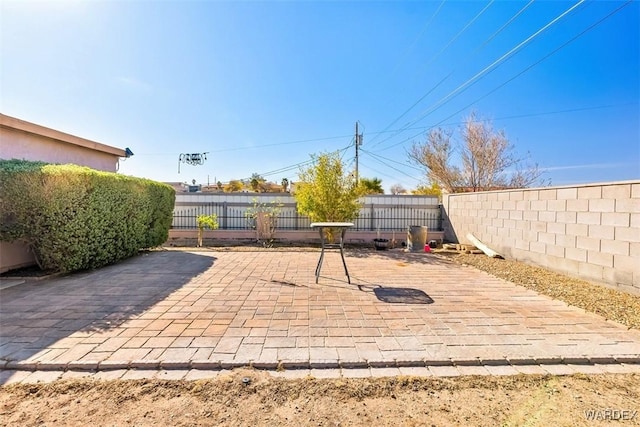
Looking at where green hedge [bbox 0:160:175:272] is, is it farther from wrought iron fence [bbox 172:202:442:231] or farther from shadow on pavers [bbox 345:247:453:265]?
shadow on pavers [bbox 345:247:453:265]

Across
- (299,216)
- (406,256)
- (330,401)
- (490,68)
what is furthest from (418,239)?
(330,401)

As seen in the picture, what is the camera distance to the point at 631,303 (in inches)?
134

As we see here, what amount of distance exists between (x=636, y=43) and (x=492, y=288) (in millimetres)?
5650

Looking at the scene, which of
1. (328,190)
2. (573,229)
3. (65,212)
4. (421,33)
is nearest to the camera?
(65,212)

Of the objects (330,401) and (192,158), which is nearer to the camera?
(330,401)

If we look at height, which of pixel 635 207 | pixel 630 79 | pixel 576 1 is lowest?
pixel 635 207

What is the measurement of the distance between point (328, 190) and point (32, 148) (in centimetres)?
663

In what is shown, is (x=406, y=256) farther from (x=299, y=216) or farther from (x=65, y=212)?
(x=65, y=212)

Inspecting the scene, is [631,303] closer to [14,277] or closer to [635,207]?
[635,207]

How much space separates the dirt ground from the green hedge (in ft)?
11.2

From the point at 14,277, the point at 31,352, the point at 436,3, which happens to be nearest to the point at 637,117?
the point at 436,3

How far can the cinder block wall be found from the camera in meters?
3.80

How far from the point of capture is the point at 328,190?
8.05 metres

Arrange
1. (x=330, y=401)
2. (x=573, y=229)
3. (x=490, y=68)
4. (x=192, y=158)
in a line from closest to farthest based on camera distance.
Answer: (x=330, y=401) < (x=573, y=229) < (x=490, y=68) < (x=192, y=158)
